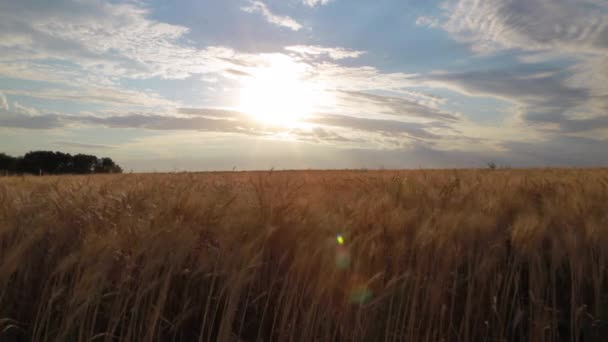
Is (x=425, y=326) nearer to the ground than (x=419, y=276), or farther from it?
nearer to the ground

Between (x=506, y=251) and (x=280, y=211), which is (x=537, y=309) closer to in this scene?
(x=506, y=251)

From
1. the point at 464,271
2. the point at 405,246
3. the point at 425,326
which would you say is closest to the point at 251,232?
the point at 405,246

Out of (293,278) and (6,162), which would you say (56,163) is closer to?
(6,162)

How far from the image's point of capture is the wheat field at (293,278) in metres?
1.77

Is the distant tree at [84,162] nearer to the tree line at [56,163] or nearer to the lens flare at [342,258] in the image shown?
the tree line at [56,163]

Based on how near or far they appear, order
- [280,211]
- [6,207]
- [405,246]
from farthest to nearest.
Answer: [6,207] < [280,211] < [405,246]

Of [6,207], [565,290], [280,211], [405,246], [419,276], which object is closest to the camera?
[419,276]

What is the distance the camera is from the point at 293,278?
1.88m

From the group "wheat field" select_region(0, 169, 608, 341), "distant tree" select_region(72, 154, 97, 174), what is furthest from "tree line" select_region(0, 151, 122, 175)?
"wheat field" select_region(0, 169, 608, 341)

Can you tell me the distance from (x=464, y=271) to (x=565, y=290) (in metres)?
0.53

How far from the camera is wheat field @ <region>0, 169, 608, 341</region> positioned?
177 centimetres

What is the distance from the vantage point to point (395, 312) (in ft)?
6.12

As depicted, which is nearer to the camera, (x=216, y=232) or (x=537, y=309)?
(x=537, y=309)

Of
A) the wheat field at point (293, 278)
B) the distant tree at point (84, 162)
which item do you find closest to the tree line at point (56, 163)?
the distant tree at point (84, 162)
